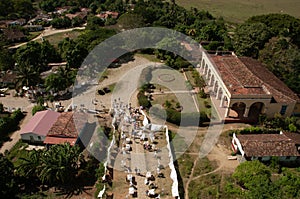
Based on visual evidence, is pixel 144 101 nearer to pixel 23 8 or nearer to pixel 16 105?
pixel 16 105

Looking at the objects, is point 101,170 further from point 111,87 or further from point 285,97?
point 285,97

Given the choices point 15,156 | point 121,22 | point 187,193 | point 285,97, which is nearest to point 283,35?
point 285,97

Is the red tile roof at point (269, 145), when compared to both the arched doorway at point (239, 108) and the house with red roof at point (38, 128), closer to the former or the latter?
the arched doorway at point (239, 108)

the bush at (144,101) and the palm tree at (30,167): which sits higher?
the bush at (144,101)

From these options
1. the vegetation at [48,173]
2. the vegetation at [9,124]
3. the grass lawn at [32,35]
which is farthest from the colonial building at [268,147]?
the grass lawn at [32,35]

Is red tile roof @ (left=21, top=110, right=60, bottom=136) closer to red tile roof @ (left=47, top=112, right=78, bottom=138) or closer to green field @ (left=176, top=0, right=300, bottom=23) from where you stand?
red tile roof @ (left=47, top=112, right=78, bottom=138)

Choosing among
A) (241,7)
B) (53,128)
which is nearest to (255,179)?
(53,128)

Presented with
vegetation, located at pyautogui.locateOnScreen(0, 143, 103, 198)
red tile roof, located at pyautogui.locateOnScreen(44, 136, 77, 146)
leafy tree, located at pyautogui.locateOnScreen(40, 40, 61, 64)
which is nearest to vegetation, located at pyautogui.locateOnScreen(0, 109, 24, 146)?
red tile roof, located at pyautogui.locateOnScreen(44, 136, 77, 146)

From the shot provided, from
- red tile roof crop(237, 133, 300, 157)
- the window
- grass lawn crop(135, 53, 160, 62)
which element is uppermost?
the window
